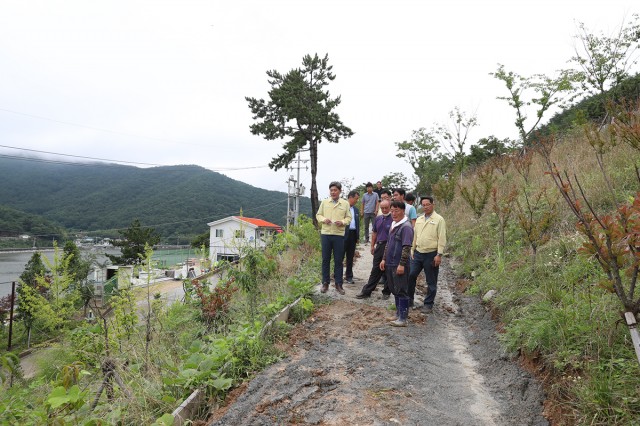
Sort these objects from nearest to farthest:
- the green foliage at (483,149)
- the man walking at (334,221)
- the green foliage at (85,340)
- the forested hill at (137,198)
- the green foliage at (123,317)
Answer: the green foliage at (123,317) → the green foliage at (85,340) → the man walking at (334,221) → the green foliage at (483,149) → the forested hill at (137,198)

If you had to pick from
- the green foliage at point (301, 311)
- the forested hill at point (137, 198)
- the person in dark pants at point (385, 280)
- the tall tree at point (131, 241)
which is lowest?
the tall tree at point (131, 241)

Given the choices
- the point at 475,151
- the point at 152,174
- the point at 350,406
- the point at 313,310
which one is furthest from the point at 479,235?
the point at 152,174

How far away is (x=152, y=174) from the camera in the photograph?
98.0 metres

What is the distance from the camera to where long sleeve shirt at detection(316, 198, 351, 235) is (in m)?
6.24

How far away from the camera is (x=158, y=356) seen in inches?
159

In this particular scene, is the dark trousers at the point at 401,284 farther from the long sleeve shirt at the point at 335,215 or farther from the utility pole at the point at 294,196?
the utility pole at the point at 294,196

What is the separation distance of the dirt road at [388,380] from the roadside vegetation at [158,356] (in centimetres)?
31

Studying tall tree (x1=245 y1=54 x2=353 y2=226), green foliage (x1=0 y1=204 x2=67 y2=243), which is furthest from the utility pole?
green foliage (x1=0 y1=204 x2=67 y2=243)

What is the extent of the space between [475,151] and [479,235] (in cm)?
1539

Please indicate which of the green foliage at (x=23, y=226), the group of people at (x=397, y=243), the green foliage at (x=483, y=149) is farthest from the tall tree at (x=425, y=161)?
the green foliage at (x=23, y=226)

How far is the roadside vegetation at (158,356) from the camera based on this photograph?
299 cm

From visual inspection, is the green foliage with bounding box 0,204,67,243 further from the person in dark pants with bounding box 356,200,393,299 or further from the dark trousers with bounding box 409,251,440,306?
the dark trousers with bounding box 409,251,440,306

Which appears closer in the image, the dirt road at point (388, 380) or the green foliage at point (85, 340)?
the dirt road at point (388, 380)

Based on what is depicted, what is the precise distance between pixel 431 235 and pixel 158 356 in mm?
3928
